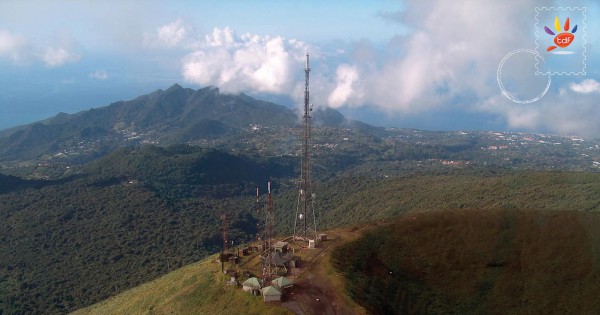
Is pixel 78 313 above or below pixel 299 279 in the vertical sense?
below

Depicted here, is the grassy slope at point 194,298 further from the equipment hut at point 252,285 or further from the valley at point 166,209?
the equipment hut at point 252,285

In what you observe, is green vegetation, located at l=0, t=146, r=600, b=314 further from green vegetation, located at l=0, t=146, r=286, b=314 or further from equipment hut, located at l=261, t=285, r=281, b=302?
equipment hut, located at l=261, t=285, r=281, b=302

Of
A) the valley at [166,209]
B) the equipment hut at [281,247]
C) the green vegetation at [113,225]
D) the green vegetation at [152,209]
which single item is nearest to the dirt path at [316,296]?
the valley at [166,209]

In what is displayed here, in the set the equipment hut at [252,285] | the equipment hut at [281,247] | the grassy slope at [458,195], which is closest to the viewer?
the equipment hut at [252,285]

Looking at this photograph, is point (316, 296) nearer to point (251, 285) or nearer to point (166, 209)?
point (251, 285)

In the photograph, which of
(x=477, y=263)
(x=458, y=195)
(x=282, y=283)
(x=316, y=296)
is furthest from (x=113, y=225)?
(x=477, y=263)

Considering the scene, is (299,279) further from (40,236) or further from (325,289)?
(40,236)

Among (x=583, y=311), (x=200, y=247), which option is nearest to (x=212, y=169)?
(x=200, y=247)
